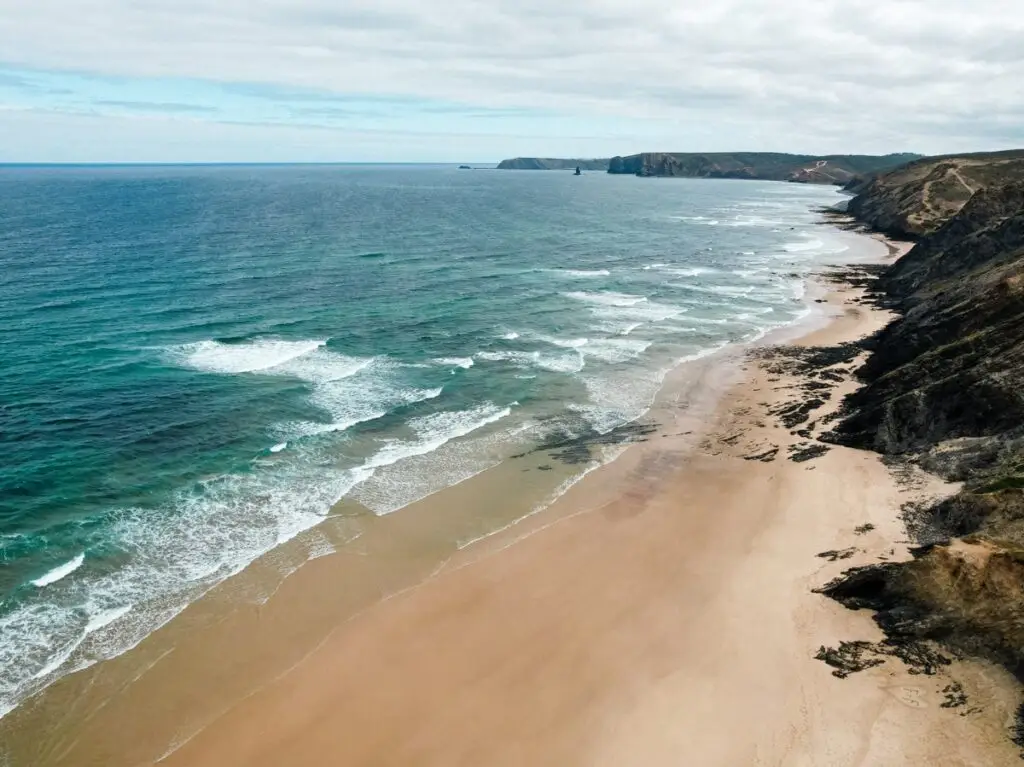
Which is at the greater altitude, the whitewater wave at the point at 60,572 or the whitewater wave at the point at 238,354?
the whitewater wave at the point at 238,354

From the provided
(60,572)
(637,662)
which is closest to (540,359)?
(637,662)

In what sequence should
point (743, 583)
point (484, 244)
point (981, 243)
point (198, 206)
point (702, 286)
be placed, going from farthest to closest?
1. point (198, 206)
2. point (484, 244)
3. point (702, 286)
4. point (981, 243)
5. point (743, 583)

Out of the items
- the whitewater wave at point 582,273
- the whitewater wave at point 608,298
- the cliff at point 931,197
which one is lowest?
the whitewater wave at point 608,298

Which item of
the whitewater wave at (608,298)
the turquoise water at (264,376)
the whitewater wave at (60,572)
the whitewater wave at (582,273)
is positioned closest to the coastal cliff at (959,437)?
the turquoise water at (264,376)

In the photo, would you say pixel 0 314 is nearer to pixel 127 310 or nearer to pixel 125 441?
pixel 127 310

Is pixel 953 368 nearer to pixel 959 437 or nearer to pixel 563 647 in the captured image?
pixel 959 437

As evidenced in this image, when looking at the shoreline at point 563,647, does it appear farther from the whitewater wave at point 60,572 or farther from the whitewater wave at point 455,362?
the whitewater wave at point 455,362

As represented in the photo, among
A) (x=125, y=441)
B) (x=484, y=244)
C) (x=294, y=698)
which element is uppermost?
(x=484, y=244)

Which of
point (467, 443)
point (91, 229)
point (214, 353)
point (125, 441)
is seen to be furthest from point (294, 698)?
point (91, 229)
